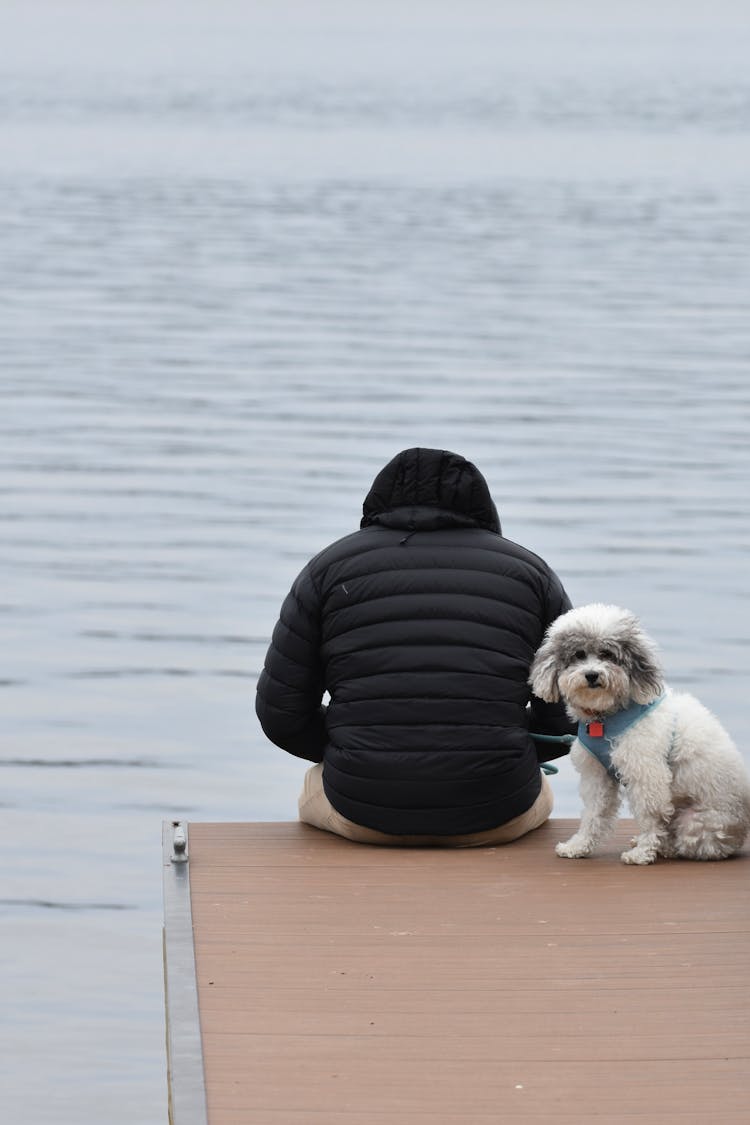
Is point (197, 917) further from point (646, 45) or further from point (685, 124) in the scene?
point (646, 45)

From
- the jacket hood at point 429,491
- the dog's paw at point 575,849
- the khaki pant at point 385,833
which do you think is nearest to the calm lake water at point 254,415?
the khaki pant at point 385,833

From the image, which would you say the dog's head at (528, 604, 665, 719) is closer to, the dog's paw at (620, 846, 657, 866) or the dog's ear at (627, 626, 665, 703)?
the dog's ear at (627, 626, 665, 703)

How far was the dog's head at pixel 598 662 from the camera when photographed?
5.93 meters

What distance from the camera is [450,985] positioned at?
16.9 feet

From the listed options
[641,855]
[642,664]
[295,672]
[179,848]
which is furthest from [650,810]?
[179,848]

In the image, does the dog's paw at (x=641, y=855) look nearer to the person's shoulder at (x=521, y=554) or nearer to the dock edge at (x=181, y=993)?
the person's shoulder at (x=521, y=554)

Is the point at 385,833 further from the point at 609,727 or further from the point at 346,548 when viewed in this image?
the point at 346,548

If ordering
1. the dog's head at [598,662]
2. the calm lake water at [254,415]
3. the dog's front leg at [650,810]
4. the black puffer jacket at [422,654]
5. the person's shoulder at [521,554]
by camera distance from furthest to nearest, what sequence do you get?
the calm lake water at [254,415] < the person's shoulder at [521,554] < the black puffer jacket at [422,654] < the dog's front leg at [650,810] < the dog's head at [598,662]

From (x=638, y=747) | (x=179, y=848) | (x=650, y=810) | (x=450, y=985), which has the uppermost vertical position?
(x=638, y=747)

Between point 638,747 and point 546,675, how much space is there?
34 cm

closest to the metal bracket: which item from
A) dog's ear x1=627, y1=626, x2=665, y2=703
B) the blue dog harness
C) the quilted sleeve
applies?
the quilted sleeve

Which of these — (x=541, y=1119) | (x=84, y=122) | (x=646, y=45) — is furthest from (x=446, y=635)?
(x=646, y=45)

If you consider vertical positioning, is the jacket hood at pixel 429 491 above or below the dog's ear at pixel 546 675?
above

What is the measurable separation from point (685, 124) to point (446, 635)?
4369 centimetres
